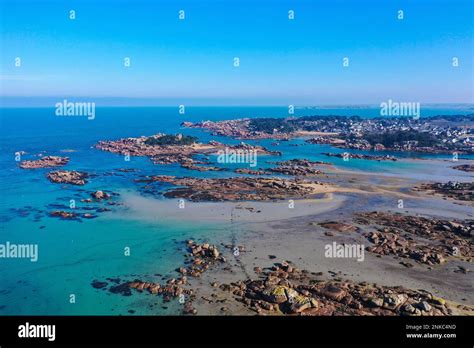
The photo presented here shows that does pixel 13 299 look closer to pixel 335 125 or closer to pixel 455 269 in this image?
pixel 455 269

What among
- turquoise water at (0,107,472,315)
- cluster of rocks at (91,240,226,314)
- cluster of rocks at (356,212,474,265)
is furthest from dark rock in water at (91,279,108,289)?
cluster of rocks at (356,212,474,265)

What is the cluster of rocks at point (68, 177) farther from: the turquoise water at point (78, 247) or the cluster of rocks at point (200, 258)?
the cluster of rocks at point (200, 258)

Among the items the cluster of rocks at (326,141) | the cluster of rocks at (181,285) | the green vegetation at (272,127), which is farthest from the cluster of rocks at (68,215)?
the green vegetation at (272,127)

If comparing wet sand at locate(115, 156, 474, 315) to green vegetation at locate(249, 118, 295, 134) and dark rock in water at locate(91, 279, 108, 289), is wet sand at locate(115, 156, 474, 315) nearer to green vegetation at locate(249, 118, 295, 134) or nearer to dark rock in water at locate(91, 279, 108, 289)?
dark rock in water at locate(91, 279, 108, 289)

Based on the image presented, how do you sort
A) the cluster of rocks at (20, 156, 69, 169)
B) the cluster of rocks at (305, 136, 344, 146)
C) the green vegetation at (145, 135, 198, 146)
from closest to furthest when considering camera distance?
the cluster of rocks at (20, 156, 69, 169)
the green vegetation at (145, 135, 198, 146)
the cluster of rocks at (305, 136, 344, 146)

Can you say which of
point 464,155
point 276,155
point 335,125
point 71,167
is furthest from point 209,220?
point 335,125

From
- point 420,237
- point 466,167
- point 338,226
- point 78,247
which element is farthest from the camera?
point 466,167

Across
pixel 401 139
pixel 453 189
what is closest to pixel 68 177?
pixel 453 189

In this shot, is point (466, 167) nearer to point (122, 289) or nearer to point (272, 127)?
point (122, 289)
